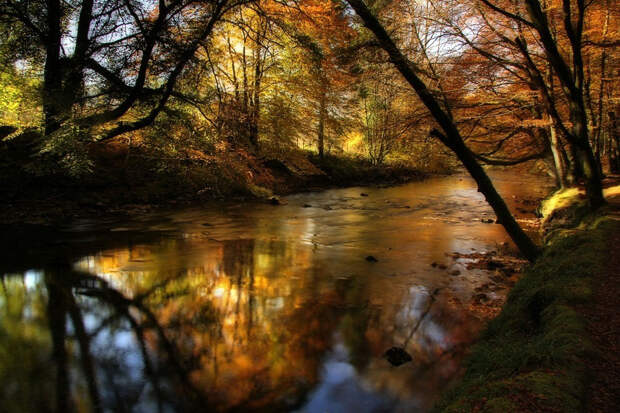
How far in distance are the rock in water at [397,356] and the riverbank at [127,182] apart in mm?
7090

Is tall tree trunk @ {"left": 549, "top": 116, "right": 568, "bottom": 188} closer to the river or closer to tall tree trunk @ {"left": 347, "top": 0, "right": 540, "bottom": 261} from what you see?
the river

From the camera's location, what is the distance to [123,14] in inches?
392

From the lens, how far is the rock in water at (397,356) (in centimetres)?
543

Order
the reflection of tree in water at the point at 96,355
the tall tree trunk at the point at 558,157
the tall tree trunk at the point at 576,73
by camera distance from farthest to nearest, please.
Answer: the tall tree trunk at the point at 558,157 < the tall tree trunk at the point at 576,73 < the reflection of tree in water at the point at 96,355

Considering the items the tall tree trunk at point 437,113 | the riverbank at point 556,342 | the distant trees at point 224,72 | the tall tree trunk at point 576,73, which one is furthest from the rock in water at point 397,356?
the tall tree trunk at point 576,73

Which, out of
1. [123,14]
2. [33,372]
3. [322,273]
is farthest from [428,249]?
[123,14]

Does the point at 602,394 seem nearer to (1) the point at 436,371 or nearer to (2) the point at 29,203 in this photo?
(1) the point at 436,371

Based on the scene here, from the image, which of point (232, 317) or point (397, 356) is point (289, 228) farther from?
point (397, 356)

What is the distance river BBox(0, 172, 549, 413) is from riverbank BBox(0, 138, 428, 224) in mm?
2205

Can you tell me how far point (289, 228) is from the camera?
49.0 ft

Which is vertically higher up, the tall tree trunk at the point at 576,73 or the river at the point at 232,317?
the tall tree trunk at the point at 576,73

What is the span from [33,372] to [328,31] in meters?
13.8

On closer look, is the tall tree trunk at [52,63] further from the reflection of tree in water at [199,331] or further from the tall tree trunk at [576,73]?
the tall tree trunk at [576,73]

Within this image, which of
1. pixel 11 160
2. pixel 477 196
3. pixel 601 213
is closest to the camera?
pixel 601 213
